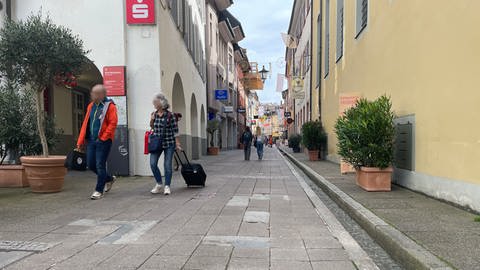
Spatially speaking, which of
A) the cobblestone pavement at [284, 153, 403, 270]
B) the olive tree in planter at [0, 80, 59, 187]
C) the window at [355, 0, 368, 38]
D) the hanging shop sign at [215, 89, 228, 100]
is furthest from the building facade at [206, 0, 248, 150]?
the cobblestone pavement at [284, 153, 403, 270]

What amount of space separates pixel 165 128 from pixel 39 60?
91.2 inches

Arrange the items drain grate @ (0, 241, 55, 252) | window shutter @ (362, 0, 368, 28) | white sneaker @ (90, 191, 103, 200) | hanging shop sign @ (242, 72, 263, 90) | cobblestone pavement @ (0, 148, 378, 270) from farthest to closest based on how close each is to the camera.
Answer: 1. hanging shop sign @ (242, 72, 263, 90)
2. window shutter @ (362, 0, 368, 28)
3. white sneaker @ (90, 191, 103, 200)
4. drain grate @ (0, 241, 55, 252)
5. cobblestone pavement @ (0, 148, 378, 270)

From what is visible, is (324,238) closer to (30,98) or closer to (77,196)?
(77,196)

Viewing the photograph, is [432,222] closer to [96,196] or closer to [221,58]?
[96,196]

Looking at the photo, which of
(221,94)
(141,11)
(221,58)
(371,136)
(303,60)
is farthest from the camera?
(221,58)

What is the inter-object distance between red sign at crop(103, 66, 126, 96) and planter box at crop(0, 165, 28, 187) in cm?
279

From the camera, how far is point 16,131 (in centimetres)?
722

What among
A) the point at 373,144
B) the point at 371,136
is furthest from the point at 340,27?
the point at 373,144

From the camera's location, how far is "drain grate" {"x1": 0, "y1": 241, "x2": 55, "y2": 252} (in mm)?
3490

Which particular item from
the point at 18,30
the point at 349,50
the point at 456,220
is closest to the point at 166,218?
the point at 456,220

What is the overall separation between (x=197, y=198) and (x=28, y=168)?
2932mm

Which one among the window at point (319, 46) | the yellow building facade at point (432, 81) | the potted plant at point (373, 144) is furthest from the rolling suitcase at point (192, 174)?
the window at point (319, 46)

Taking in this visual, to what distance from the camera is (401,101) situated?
711 cm

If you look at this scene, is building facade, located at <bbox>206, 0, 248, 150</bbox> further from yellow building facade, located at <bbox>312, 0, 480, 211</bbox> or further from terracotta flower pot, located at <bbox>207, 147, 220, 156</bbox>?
yellow building facade, located at <bbox>312, 0, 480, 211</bbox>
